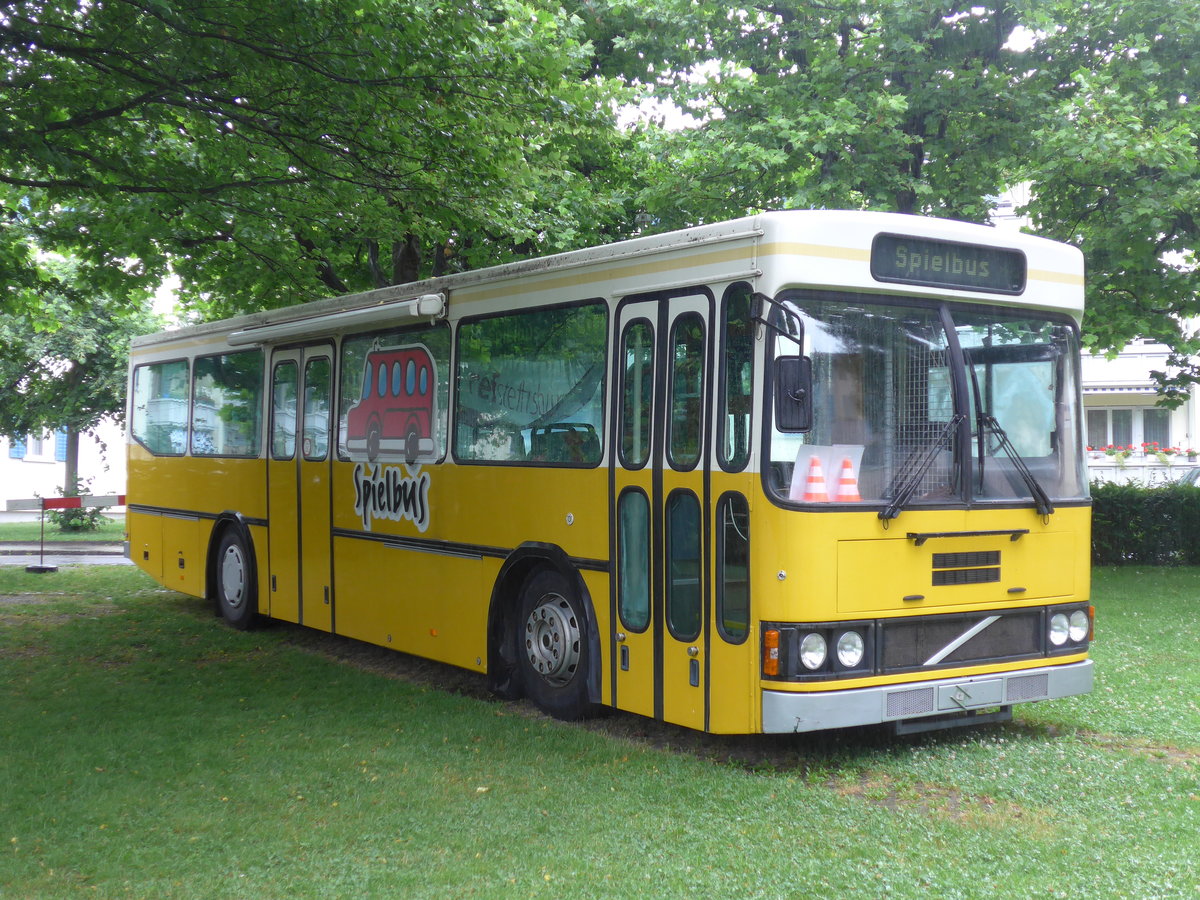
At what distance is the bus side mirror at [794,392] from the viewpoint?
6379 mm

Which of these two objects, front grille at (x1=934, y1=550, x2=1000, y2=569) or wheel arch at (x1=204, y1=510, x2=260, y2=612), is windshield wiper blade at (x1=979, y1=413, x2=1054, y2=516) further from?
wheel arch at (x1=204, y1=510, x2=260, y2=612)

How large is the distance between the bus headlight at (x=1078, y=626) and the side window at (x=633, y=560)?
2634mm

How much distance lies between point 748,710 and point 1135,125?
9792 mm

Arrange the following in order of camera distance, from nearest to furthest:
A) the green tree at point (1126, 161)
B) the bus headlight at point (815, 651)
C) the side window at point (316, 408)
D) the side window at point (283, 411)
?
the bus headlight at point (815, 651) < the side window at point (316, 408) < the side window at point (283, 411) < the green tree at point (1126, 161)

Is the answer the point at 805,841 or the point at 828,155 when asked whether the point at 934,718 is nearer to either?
the point at 805,841

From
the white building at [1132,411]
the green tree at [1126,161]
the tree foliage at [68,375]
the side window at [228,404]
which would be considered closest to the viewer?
the side window at [228,404]

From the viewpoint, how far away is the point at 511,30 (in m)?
12.3

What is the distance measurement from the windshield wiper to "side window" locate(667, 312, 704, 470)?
113 cm

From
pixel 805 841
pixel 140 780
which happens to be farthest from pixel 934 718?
pixel 140 780

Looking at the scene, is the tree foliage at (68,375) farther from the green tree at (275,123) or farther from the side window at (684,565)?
the side window at (684,565)

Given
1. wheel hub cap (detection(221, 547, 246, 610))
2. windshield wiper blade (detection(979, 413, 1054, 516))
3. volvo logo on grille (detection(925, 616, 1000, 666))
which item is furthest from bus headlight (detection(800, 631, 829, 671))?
wheel hub cap (detection(221, 547, 246, 610))

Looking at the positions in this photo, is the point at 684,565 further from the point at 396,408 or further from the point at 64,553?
the point at 64,553

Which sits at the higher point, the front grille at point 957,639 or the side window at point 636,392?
the side window at point 636,392

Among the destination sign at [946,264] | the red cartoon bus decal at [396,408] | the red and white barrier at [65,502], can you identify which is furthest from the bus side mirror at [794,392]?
the red and white barrier at [65,502]
